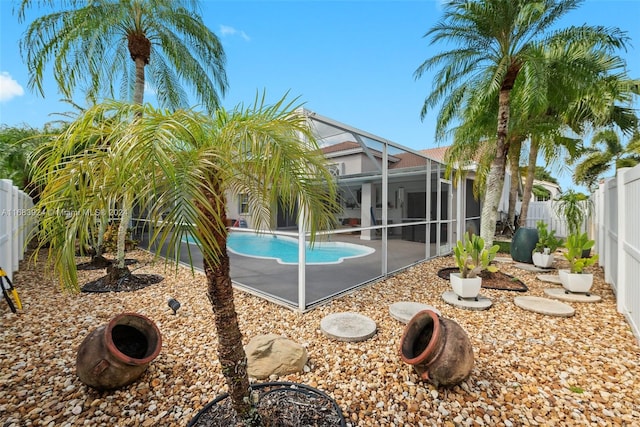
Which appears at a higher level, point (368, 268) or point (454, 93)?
point (454, 93)

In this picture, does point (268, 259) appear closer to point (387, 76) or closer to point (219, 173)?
point (219, 173)

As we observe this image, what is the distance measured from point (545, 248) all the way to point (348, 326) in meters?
6.14

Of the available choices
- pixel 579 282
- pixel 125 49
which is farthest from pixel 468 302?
pixel 125 49

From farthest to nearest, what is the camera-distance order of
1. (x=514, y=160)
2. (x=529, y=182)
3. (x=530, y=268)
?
(x=514, y=160), (x=529, y=182), (x=530, y=268)

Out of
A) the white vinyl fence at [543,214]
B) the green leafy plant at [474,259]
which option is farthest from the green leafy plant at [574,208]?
the white vinyl fence at [543,214]

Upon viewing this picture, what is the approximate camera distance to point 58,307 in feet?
14.2

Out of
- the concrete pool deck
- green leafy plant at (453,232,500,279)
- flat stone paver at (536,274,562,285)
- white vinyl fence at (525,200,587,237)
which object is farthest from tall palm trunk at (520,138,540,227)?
green leafy plant at (453,232,500,279)

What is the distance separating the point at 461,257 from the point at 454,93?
5.52 m

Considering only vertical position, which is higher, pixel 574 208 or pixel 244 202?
pixel 574 208

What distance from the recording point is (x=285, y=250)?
827 cm

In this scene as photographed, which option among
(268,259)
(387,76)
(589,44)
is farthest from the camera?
(387,76)

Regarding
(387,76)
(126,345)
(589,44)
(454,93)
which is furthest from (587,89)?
(126,345)

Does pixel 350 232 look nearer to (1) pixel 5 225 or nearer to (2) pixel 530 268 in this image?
(2) pixel 530 268

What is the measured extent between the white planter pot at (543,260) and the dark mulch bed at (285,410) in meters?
7.01
